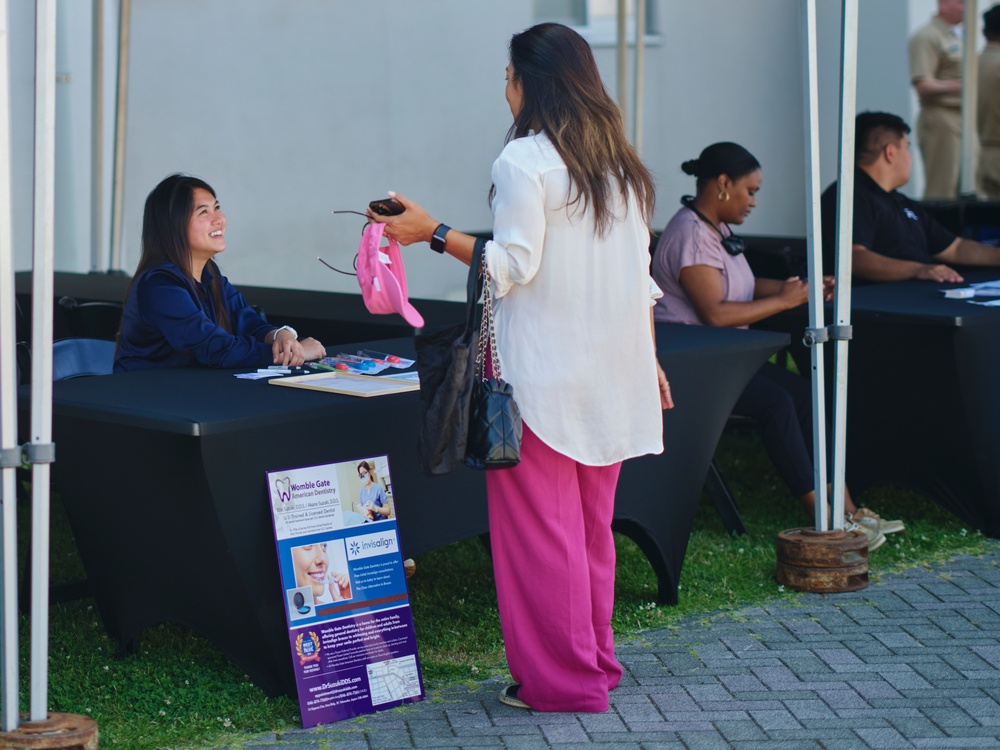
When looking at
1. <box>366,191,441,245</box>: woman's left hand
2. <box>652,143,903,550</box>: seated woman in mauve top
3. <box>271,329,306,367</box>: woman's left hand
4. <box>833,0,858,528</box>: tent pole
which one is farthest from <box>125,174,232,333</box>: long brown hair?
<box>833,0,858,528</box>: tent pole

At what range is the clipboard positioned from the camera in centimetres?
353

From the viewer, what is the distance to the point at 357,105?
1025 cm

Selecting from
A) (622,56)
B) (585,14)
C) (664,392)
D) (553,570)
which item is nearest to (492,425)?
(553,570)

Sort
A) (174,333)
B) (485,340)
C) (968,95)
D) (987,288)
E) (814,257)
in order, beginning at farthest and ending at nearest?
1. (968,95)
2. (987,288)
3. (814,257)
4. (174,333)
5. (485,340)

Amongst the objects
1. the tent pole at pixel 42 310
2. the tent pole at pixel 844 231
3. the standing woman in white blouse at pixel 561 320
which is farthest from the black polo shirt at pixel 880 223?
the tent pole at pixel 42 310

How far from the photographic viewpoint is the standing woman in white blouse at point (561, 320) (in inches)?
122

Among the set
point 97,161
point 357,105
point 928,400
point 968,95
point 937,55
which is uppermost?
point 937,55

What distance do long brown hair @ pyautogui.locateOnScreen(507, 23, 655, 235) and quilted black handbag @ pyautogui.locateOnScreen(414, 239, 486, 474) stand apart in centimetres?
27

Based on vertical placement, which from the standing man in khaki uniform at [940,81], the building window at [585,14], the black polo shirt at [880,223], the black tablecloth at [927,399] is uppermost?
the building window at [585,14]

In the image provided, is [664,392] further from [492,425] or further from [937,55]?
[937,55]

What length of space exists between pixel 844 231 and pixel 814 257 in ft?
0.43

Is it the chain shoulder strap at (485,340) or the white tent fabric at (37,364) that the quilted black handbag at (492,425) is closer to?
the chain shoulder strap at (485,340)

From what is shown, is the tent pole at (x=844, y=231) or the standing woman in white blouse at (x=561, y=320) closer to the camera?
the standing woman in white blouse at (x=561, y=320)

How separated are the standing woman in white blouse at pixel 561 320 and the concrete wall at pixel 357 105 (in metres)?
5.72
